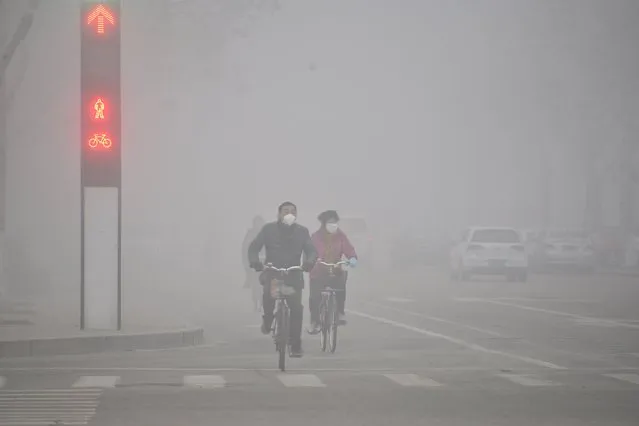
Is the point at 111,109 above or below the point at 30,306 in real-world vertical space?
above

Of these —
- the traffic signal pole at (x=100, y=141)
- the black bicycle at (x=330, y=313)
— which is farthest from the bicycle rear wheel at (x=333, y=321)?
the traffic signal pole at (x=100, y=141)

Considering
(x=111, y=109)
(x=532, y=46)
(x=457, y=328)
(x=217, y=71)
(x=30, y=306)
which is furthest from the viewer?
(x=532, y=46)

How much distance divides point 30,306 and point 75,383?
45.2 ft

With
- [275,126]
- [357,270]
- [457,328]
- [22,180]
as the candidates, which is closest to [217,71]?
[357,270]

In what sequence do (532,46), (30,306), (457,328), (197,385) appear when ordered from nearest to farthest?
1. (197,385)
2. (457,328)
3. (30,306)
4. (532,46)

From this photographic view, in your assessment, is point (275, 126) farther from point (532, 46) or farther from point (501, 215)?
point (532, 46)

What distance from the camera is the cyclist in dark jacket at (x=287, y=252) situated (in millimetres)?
18609

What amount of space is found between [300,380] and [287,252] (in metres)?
2.21

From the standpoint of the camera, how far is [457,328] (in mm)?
26156

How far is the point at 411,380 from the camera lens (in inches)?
664

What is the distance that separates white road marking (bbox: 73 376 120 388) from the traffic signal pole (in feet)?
16.8

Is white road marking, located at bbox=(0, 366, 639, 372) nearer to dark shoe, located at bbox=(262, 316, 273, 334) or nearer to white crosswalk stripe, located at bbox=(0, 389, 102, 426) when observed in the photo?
dark shoe, located at bbox=(262, 316, 273, 334)

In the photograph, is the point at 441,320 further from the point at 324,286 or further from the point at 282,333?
the point at 282,333

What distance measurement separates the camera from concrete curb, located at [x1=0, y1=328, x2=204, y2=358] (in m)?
20.2
